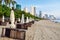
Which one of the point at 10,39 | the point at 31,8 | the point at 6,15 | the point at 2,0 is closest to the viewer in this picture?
the point at 10,39

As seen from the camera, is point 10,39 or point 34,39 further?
point 34,39

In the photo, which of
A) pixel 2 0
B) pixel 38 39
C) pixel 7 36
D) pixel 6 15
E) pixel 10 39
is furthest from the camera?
pixel 6 15

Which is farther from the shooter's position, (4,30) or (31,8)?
(31,8)

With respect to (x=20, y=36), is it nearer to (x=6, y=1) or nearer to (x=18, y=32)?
(x=18, y=32)

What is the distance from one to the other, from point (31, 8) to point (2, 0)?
105m

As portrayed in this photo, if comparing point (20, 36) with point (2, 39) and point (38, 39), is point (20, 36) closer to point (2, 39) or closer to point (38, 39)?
point (2, 39)

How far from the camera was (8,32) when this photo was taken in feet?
28.5

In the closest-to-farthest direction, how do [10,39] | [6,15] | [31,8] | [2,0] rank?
[10,39] → [2,0] → [6,15] → [31,8]

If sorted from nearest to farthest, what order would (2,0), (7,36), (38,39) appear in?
(7,36), (38,39), (2,0)

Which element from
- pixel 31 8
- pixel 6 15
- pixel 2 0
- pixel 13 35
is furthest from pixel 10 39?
pixel 31 8

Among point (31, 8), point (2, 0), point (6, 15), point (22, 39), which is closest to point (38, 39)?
point (22, 39)

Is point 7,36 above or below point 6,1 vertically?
below

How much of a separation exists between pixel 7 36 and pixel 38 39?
1.54m

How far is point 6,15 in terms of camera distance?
37250mm
